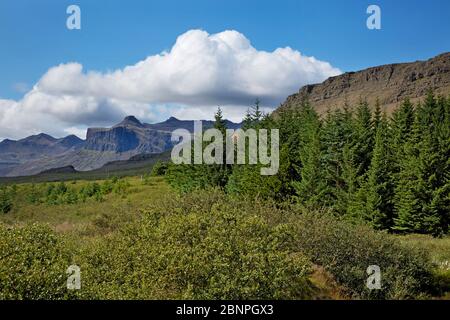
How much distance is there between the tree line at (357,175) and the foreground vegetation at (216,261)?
23.4 metres

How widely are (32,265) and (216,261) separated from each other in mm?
6982

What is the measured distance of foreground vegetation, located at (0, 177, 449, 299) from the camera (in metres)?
17.2

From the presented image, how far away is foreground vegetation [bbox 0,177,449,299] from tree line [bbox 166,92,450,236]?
23421mm

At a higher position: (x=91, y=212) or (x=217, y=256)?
(x=217, y=256)

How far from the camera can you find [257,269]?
59.7 ft

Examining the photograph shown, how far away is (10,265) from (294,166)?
1948 inches

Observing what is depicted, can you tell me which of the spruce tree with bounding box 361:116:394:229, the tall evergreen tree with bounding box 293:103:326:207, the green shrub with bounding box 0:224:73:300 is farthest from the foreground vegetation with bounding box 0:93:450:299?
the tall evergreen tree with bounding box 293:103:326:207

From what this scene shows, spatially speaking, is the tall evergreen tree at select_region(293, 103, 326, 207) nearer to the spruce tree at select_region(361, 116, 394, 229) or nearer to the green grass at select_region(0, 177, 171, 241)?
the spruce tree at select_region(361, 116, 394, 229)

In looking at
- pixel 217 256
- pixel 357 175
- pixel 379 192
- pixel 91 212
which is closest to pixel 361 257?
pixel 217 256

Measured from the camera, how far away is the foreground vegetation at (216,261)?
17.2 metres

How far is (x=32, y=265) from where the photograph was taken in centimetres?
1747

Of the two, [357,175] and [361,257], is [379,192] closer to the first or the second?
[357,175]
